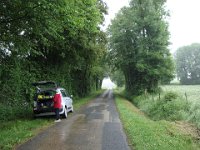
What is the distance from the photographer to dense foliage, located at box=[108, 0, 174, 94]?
39812mm

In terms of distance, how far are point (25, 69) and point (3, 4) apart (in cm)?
655

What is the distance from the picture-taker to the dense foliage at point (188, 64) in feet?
352

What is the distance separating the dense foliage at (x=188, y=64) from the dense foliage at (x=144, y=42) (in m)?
66.1

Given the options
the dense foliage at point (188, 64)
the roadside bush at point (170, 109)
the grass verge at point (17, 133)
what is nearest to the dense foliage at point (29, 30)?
the grass verge at point (17, 133)

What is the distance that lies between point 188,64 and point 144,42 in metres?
78.0

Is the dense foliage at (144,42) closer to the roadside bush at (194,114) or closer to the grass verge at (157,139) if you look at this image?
the roadside bush at (194,114)

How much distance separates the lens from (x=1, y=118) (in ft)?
48.6

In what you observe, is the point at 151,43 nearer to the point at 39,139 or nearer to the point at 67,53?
the point at 67,53

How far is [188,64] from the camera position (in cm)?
11300

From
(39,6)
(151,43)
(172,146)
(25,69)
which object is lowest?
(172,146)

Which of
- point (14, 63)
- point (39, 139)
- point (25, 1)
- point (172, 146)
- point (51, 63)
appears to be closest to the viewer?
point (172, 146)

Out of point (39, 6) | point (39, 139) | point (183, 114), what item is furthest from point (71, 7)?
point (183, 114)

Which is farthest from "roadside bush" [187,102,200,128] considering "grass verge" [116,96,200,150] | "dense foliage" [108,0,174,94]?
"dense foliage" [108,0,174,94]

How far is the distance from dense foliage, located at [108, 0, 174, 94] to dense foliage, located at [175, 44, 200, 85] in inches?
2604
